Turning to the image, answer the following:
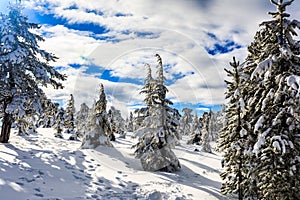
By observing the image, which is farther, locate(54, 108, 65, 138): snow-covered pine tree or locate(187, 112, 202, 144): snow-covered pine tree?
locate(187, 112, 202, 144): snow-covered pine tree

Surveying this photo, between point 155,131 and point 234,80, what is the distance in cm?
872

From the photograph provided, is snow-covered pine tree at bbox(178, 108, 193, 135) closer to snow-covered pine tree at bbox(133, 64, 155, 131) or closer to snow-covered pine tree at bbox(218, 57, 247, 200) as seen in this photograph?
snow-covered pine tree at bbox(133, 64, 155, 131)

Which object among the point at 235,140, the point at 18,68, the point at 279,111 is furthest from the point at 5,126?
the point at 279,111

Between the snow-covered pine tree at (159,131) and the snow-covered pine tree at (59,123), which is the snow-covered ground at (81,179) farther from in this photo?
the snow-covered pine tree at (59,123)

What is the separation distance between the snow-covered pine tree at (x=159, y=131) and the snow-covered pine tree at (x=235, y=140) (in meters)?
6.66

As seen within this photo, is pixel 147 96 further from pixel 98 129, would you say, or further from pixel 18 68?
pixel 18 68

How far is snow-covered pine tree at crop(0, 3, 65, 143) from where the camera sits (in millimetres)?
17344

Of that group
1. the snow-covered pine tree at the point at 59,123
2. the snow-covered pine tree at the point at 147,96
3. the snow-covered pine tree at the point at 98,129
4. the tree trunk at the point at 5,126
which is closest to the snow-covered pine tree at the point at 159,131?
the snow-covered pine tree at the point at 147,96

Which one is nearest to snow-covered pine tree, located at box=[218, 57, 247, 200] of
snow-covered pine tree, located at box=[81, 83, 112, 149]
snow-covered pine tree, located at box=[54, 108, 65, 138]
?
snow-covered pine tree, located at box=[81, 83, 112, 149]

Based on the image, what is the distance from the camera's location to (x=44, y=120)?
7319 cm

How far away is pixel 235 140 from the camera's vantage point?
537 inches

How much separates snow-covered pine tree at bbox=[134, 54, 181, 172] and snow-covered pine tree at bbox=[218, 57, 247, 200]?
6.66 m

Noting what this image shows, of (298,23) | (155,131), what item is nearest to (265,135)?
(298,23)

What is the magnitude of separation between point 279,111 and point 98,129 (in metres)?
18.4
